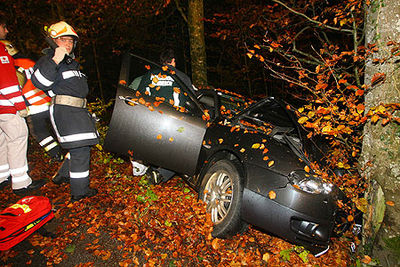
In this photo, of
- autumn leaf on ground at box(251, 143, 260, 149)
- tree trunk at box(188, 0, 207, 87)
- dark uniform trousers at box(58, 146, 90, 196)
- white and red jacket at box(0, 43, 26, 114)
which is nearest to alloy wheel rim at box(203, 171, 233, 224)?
autumn leaf on ground at box(251, 143, 260, 149)

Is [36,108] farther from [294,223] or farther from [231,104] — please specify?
[294,223]

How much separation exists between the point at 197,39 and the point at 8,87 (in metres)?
4.78

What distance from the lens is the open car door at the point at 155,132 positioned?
10.9 ft

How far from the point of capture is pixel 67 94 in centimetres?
329

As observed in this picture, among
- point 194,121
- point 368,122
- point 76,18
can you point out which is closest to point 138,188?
point 194,121

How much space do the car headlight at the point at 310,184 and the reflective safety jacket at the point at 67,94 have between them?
2611mm

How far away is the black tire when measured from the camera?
2775 mm

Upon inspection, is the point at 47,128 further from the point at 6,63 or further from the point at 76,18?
the point at 76,18

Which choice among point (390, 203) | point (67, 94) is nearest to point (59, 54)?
point (67, 94)

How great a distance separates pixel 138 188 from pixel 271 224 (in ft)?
7.01

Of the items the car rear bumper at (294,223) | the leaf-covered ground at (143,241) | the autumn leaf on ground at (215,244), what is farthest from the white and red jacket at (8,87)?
the car rear bumper at (294,223)

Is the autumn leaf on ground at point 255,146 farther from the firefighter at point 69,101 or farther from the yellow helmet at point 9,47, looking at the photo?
the yellow helmet at point 9,47

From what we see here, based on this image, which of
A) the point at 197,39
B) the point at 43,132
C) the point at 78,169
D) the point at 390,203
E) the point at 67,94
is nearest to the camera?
the point at 390,203

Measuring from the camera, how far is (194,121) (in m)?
3.39
